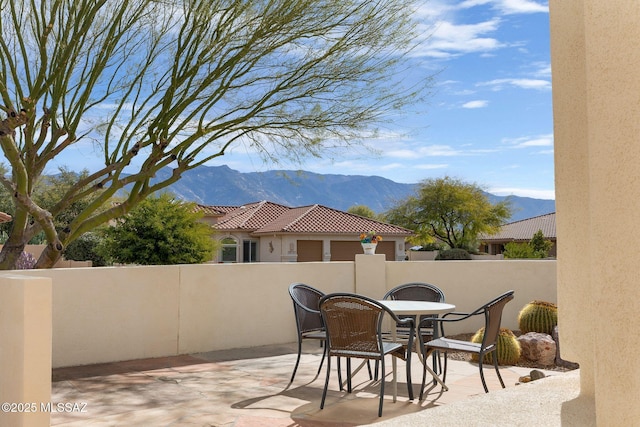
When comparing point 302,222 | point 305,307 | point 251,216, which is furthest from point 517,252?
point 251,216

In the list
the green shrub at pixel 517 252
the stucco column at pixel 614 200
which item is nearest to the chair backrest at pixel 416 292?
the stucco column at pixel 614 200

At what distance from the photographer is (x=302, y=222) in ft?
107

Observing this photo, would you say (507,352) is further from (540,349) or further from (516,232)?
(516,232)

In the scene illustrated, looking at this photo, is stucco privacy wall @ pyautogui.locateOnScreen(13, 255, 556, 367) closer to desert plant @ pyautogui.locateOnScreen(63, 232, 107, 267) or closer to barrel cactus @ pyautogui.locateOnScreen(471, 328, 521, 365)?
barrel cactus @ pyautogui.locateOnScreen(471, 328, 521, 365)

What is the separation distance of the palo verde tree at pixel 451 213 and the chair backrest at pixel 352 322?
3686cm

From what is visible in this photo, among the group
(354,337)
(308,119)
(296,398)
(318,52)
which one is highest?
(318,52)

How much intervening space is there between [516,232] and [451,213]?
668cm

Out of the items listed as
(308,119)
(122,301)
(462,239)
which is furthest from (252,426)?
(462,239)

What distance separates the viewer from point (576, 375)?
8.50 feet

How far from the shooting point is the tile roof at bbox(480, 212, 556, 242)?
43781 millimetres

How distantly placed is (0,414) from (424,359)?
3.64 meters

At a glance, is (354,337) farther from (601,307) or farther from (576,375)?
(601,307)

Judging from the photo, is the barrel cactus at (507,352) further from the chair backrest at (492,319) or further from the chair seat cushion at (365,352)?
the chair seat cushion at (365,352)

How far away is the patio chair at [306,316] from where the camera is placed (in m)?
6.40
